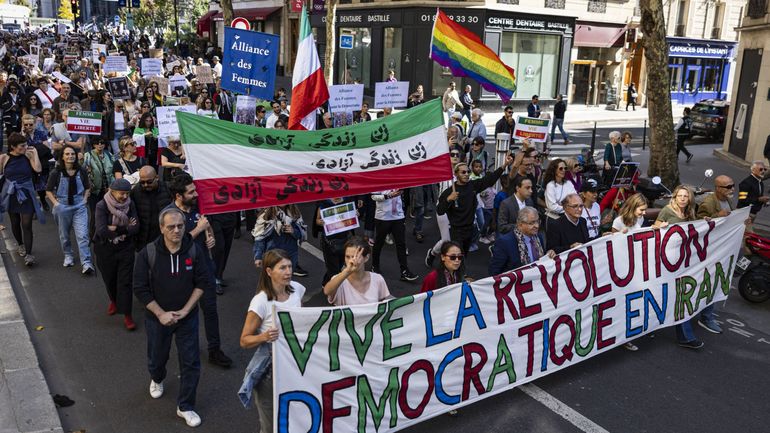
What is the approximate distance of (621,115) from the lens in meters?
31.3

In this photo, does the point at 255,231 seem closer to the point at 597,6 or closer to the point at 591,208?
the point at 591,208

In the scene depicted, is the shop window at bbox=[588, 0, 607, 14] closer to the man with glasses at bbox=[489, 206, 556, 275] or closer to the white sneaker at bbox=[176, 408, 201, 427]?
the man with glasses at bbox=[489, 206, 556, 275]

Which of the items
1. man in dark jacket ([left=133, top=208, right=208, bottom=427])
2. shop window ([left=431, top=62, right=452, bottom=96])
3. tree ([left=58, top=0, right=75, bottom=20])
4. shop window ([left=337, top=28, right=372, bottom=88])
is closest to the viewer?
man in dark jacket ([left=133, top=208, right=208, bottom=427])

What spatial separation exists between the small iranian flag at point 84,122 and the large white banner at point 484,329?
900 cm

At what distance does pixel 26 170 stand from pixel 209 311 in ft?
15.0

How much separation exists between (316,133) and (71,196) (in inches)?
170

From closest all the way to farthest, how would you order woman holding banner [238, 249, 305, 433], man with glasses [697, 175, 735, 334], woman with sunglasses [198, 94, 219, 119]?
woman holding banner [238, 249, 305, 433] < man with glasses [697, 175, 735, 334] < woman with sunglasses [198, 94, 219, 119]

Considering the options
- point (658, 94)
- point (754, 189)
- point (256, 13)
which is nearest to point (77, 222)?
point (754, 189)

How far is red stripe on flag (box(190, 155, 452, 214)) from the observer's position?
5355 millimetres

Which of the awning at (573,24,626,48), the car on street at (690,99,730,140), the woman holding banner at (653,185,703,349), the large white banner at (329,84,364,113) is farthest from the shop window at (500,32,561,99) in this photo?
the woman holding banner at (653,185,703,349)

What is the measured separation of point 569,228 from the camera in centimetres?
678

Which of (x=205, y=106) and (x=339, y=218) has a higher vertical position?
(x=205, y=106)

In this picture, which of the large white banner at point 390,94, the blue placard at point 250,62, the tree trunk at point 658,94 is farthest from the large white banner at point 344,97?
the tree trunk at point 658,94

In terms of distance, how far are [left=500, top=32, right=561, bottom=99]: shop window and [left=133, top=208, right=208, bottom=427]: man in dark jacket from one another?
25561mm
